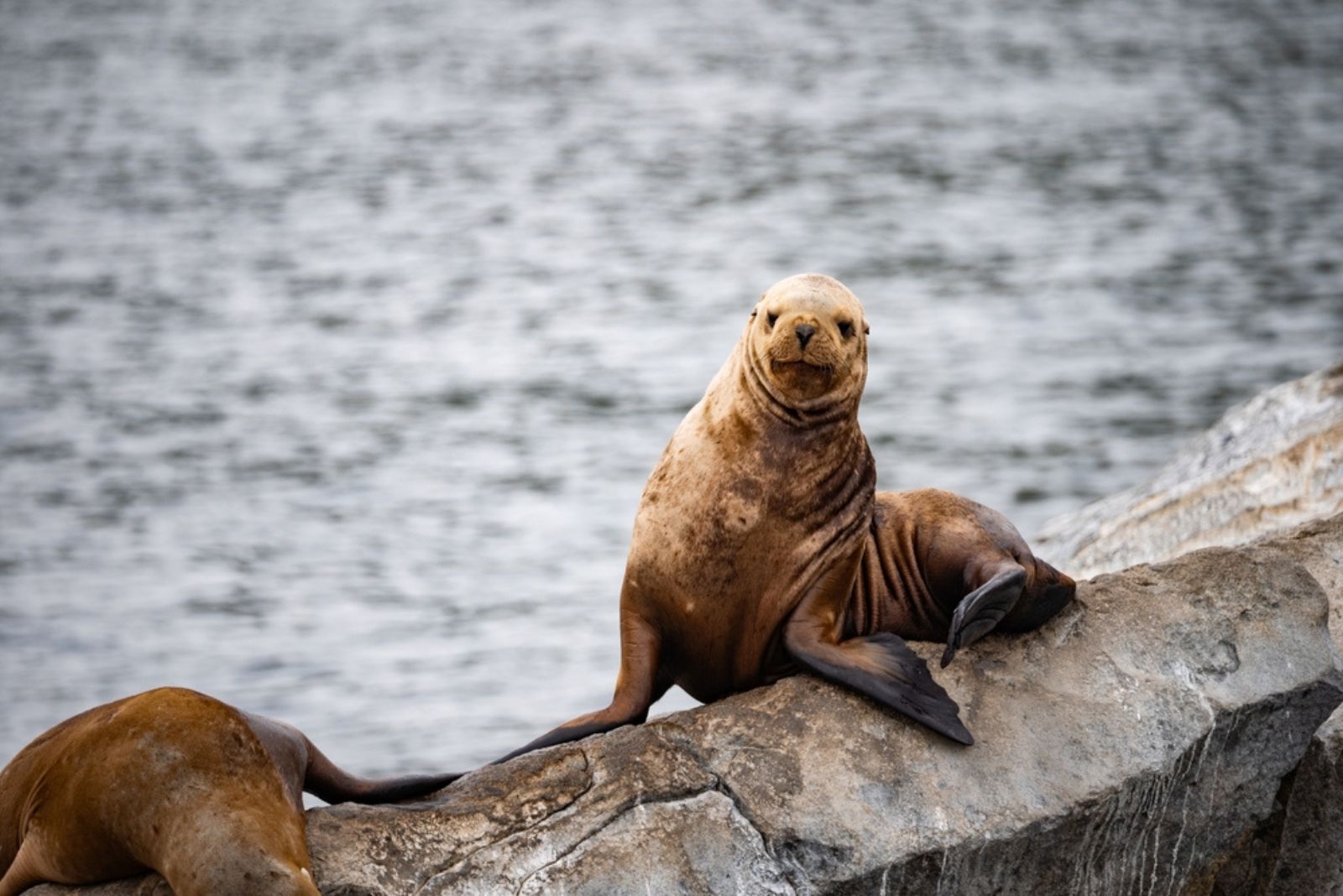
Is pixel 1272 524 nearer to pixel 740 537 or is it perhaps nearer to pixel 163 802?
pixel 740 537

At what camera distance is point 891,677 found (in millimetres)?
4500

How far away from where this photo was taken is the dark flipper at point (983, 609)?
4.45 m

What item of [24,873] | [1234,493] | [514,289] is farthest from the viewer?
[514,289]

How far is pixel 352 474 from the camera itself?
42.5ft

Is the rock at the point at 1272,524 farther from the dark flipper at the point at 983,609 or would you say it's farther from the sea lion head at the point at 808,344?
the sea lion head at the point at 808,344

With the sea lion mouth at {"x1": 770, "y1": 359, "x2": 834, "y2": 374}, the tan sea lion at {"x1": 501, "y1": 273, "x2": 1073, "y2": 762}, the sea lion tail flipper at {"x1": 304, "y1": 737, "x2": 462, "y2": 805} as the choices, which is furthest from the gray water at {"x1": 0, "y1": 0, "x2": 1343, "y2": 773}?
the sea lion mouth at {"x1": 770, "y1": 359, "x2": 834, "y2": 374}

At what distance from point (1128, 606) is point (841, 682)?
921 mm

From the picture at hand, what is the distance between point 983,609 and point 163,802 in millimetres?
1933

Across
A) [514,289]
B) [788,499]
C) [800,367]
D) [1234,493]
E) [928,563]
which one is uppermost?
[800,367]

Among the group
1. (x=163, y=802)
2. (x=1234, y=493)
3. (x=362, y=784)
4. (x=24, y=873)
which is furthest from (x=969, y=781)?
(x=1234, y=493)

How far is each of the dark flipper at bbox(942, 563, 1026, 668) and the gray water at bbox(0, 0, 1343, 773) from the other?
4825 millimetres

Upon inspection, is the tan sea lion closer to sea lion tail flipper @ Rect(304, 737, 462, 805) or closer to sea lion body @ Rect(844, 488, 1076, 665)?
sea lion body @ Rect(844, 488, 1076, 665)

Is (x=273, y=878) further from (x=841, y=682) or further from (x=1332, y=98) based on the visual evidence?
(x=1332, y=98)

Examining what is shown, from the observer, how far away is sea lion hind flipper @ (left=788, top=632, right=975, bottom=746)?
4.42 meters
